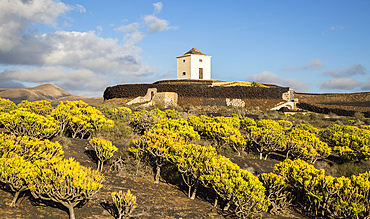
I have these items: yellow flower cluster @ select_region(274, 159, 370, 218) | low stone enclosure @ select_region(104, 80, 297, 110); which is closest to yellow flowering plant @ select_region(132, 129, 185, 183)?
yellow flower cluster @ select_region(274, 159, 370, 218)

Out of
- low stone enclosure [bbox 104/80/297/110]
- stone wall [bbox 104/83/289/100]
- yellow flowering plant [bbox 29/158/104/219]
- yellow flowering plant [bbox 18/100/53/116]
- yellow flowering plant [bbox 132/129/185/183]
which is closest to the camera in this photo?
yellow flowering plant [bbox 29/158/104/219]

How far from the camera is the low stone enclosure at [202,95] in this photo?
29.7 meters

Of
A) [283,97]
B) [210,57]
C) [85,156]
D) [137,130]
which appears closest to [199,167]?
[85,156]

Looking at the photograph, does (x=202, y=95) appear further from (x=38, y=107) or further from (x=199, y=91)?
(x=38, y=107)

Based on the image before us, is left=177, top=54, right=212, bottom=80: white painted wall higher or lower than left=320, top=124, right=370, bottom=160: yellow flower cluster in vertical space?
higher

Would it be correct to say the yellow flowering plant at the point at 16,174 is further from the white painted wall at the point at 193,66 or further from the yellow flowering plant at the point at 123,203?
the white painted wall at the point at 193,66

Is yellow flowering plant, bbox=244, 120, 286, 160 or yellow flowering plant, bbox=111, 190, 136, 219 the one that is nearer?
yellow flowering plant, bbox=111, 190, 136, 219

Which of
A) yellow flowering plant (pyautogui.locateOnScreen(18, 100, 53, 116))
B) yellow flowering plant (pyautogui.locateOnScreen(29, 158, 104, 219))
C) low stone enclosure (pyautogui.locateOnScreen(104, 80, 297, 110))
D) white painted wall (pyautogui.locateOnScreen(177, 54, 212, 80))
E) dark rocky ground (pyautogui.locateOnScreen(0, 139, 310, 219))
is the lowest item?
dark rocky ground (pyautogui.locateOnScreen(0, 139, 310, 219))

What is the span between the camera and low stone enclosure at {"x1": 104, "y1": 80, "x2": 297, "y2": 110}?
2969 cm

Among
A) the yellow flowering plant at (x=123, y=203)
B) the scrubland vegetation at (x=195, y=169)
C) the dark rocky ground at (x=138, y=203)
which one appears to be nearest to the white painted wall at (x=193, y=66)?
the scrubland vegetation at (x=195, y=169)

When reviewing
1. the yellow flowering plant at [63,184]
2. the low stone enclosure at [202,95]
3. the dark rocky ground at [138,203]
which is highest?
the low stone enclosure at [202,95]

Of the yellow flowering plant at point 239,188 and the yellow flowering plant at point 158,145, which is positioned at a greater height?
the yellow flowering plant at point 158,145

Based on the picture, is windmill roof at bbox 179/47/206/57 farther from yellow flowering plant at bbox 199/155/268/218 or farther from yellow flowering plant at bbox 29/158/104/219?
yellow flowering plant at bbox 29/158/104/219

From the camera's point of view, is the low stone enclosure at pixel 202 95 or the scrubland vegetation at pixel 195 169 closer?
the scrubland vegetation at pixel 195 169
